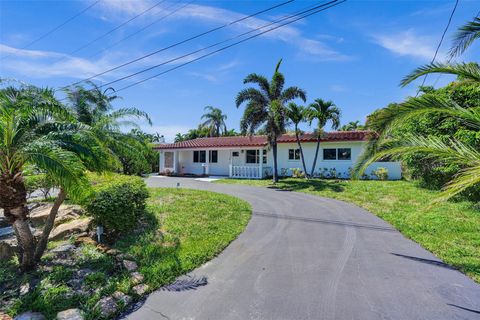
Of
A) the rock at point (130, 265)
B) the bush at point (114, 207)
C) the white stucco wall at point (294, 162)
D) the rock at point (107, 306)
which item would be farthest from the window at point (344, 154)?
the rock at point (107, 306)

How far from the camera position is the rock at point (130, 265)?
499 centimetres

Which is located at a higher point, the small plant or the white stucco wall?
the white stucco wall

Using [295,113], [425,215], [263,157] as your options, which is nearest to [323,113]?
[295,113]

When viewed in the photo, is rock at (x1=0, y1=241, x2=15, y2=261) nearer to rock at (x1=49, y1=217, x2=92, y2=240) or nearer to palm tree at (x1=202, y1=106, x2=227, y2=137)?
rock at (x1=49, y1=217, x2=92, y2=240)

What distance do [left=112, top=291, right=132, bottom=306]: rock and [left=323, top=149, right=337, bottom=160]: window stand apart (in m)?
18.5

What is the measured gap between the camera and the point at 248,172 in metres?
21.9

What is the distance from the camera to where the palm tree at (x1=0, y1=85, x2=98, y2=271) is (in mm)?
4223

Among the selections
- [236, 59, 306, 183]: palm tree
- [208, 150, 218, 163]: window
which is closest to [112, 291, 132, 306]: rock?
[236, 59, 306, 183]: palm tree

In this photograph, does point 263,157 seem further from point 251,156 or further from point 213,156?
point 213,156

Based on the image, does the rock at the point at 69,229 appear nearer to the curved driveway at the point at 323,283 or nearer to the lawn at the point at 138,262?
the lawn at the point at 138,262

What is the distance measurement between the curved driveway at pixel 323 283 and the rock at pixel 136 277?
462 millimetres

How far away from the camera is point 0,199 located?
4.79m

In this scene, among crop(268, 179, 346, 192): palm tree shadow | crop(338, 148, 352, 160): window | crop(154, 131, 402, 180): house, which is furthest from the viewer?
crop(338, 148, 352, 160): window

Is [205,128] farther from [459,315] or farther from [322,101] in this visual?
[459,315]
